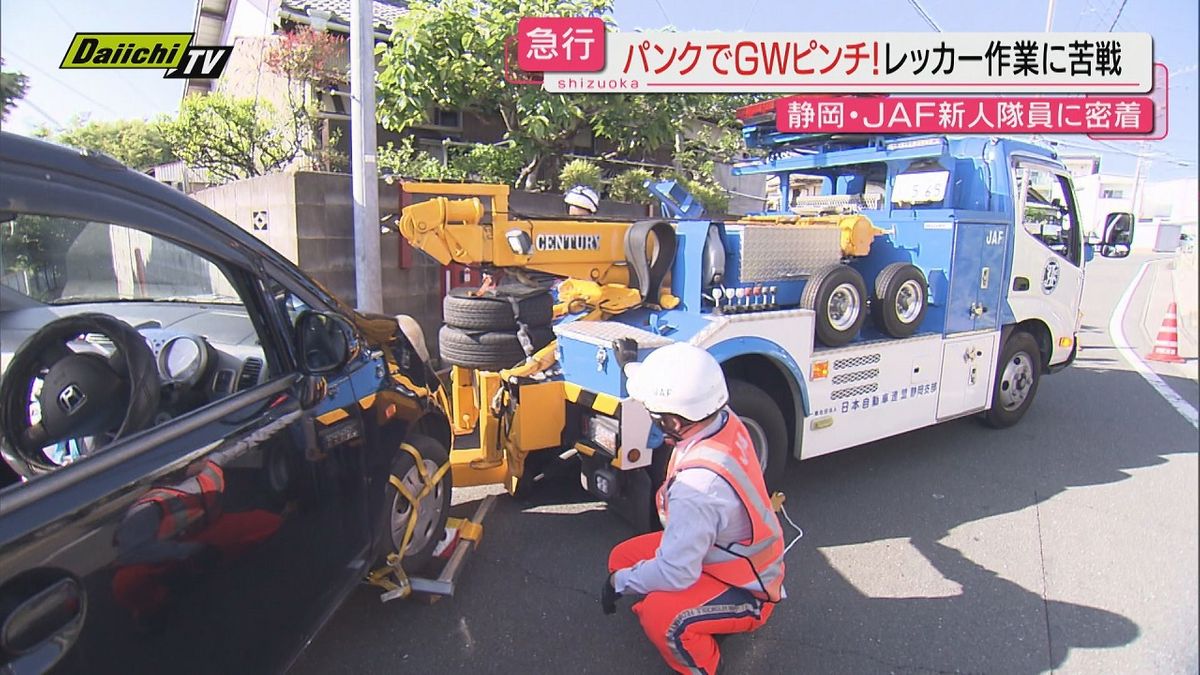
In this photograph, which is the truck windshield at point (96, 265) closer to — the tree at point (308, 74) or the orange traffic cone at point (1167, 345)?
the tree at point (308, 74)

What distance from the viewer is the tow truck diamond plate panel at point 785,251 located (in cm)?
411

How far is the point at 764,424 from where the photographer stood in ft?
13.0

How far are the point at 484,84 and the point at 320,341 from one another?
5.78 meters

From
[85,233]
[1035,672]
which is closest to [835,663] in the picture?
[1035,672]

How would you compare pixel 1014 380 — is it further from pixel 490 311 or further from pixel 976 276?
pixel 490 311

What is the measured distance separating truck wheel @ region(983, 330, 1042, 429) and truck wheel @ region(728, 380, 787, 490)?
103 inches

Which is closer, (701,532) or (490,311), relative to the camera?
(701,532)

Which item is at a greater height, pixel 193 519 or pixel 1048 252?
pixel 1048 252

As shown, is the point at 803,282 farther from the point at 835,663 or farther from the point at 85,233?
the point at 85,233

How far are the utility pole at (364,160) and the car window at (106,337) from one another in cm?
367

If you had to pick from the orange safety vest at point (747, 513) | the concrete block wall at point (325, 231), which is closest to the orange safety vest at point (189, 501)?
the orange safety vest at point (747, 513)

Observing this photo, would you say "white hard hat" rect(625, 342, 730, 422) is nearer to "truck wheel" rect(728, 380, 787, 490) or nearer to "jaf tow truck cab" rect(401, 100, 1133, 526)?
"jaf tow truck cab" rect(401, 100, 1133, 526)

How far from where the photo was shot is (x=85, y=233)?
1.82 metres

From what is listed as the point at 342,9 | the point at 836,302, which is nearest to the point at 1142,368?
the point at 836,302
